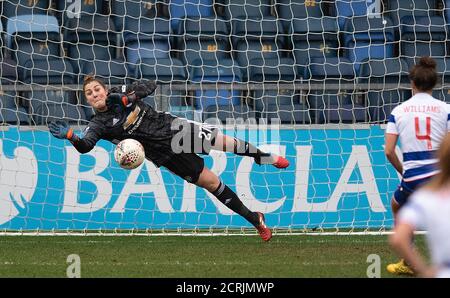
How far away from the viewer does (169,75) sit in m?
13.9

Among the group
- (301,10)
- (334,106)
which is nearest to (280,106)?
(334,106)

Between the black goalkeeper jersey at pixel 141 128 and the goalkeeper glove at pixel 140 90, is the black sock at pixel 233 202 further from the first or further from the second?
the goalkeeper glove at pixel 140 90

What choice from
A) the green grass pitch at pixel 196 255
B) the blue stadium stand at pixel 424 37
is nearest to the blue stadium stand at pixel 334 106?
the blue stadium stand at pixel 424 37

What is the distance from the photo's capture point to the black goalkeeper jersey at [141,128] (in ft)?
35.2

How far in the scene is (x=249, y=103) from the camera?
1321 cm

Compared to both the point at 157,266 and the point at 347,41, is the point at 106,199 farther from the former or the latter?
the point at 347,41

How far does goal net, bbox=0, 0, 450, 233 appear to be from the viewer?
40.5 ft

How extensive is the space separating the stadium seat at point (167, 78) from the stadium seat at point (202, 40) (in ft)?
1.11

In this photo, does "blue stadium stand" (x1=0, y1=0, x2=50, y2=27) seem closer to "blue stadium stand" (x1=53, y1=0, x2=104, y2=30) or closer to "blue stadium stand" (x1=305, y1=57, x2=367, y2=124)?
"blue stadium stand" (x1=53, y1=0, x2=104, y2=30)

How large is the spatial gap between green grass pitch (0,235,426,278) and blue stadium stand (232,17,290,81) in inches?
154

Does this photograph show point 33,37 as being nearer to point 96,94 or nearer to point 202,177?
point 96,94

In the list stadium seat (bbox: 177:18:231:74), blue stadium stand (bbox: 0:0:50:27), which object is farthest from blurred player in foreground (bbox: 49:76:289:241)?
blue stadium stand (bbox: 0:0:50:27)

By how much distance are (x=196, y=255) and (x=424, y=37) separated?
268 inches

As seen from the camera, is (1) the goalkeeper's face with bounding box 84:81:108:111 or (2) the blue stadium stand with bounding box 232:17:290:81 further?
(2) the blue stadium stand with bounding box 232:17:290:81
